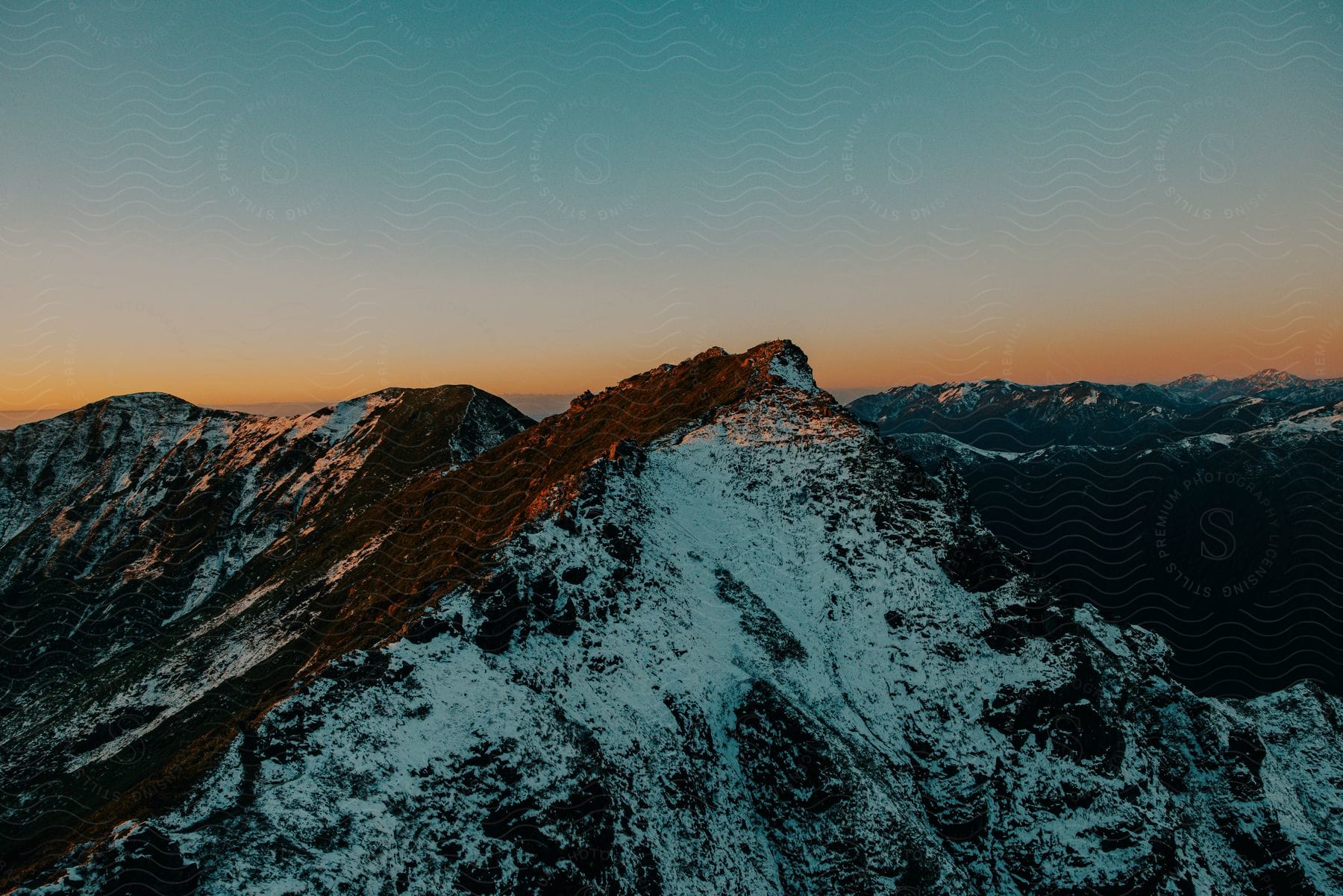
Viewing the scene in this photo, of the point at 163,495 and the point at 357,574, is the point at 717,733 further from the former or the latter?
the point at 163,495

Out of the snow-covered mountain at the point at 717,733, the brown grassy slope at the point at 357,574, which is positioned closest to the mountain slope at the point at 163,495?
the brown grassy slope at the point at 357,574

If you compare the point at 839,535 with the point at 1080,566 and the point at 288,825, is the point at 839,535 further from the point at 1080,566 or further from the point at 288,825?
the point at 1080,566

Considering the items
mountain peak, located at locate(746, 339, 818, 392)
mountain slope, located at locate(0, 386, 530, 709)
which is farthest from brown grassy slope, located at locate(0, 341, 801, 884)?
mountain slope, located at locate(0, 386, 530, 709)

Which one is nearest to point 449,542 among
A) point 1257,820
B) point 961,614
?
point 961,614

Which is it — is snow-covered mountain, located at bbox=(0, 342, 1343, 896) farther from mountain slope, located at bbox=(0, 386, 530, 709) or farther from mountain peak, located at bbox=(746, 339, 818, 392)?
mountain slope, located at bbox=(0, 386, 530, 709)

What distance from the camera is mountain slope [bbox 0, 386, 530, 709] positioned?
9844 cm

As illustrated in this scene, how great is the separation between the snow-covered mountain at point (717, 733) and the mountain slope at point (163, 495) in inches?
1600

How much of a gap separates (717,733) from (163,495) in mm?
138106

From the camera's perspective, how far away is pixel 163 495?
120750 mm

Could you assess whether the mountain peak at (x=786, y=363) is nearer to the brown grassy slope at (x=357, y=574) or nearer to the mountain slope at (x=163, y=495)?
the brown grassy slope at (x=357, y=574)

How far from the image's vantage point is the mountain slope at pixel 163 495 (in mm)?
98438

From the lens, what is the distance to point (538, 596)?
33.9 m

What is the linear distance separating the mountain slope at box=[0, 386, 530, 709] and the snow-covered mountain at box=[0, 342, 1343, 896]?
4063cm

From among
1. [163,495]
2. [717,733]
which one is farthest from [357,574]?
[163,495]
